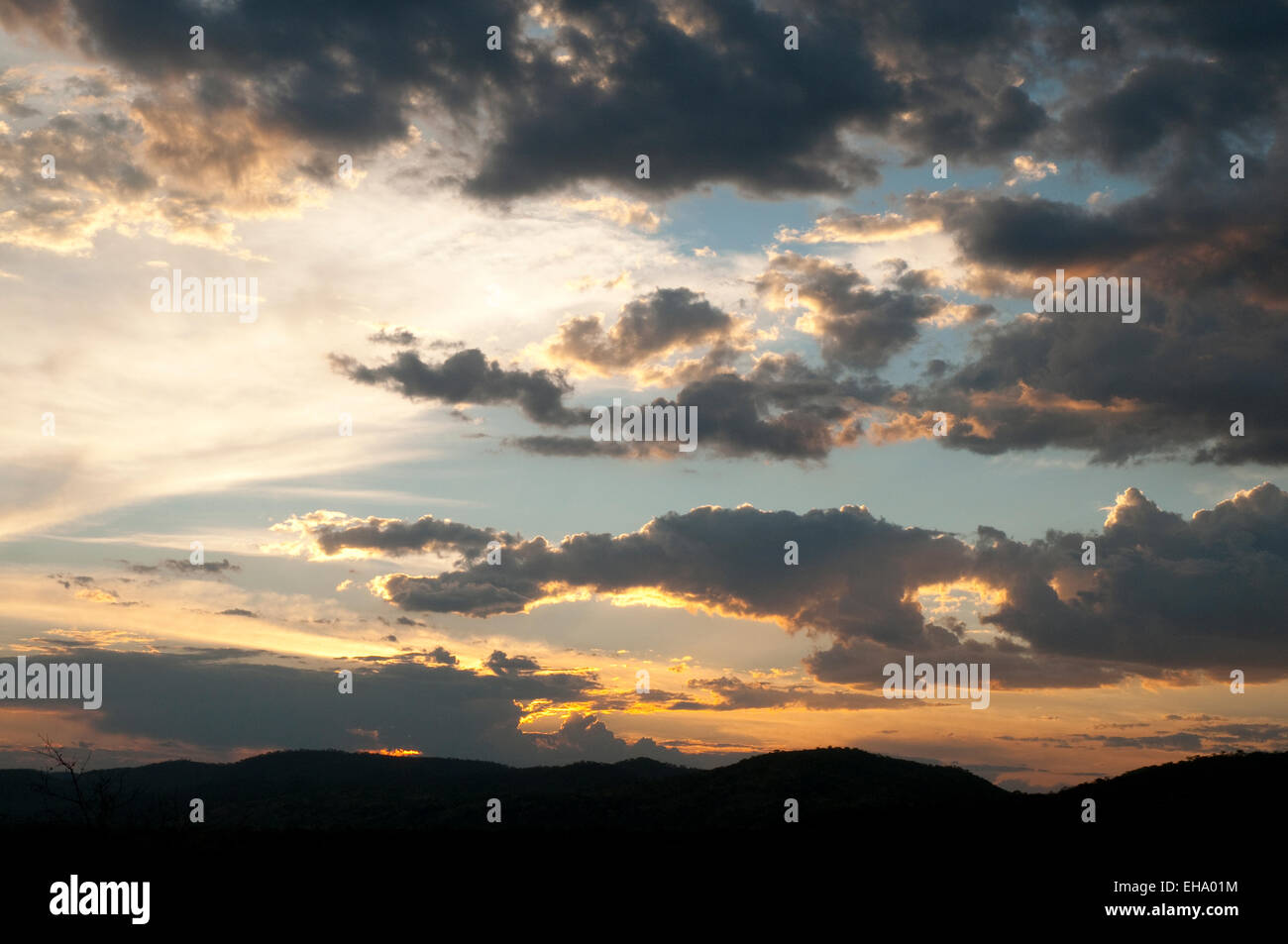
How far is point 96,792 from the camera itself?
2034 inches

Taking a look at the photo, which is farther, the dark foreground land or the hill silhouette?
the hill silhouette
